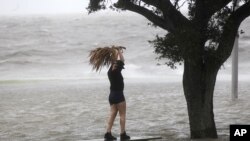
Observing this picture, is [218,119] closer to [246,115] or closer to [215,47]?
[246,115]

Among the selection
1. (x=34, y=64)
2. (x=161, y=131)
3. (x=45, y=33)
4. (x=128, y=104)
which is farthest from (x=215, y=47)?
(x=45, y=33)

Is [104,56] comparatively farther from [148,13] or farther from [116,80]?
[148,13]

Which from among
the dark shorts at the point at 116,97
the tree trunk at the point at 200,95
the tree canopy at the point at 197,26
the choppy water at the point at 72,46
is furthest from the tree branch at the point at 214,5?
the choppy water at the point at 72,46

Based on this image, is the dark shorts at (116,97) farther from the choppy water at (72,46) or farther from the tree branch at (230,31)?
the choppy water at (72,46)

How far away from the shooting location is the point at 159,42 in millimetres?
10336

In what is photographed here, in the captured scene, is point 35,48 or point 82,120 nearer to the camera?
point 82,120

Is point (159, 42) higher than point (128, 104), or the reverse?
point (159, 42)

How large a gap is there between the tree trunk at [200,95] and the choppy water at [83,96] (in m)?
0.72

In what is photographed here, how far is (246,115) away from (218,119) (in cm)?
123

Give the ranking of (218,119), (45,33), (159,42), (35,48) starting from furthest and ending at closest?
1. (45,33)
2. (35,48)
3. (218,119)
4. (159,42)

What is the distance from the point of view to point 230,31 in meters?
10.6

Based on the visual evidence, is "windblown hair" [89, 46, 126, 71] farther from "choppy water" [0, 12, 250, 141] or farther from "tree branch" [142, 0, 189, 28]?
"choppy water" [0, 12, 250, 141]

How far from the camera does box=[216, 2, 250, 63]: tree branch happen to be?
10516mm

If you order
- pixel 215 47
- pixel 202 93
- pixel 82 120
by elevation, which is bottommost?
pixel 82 120
